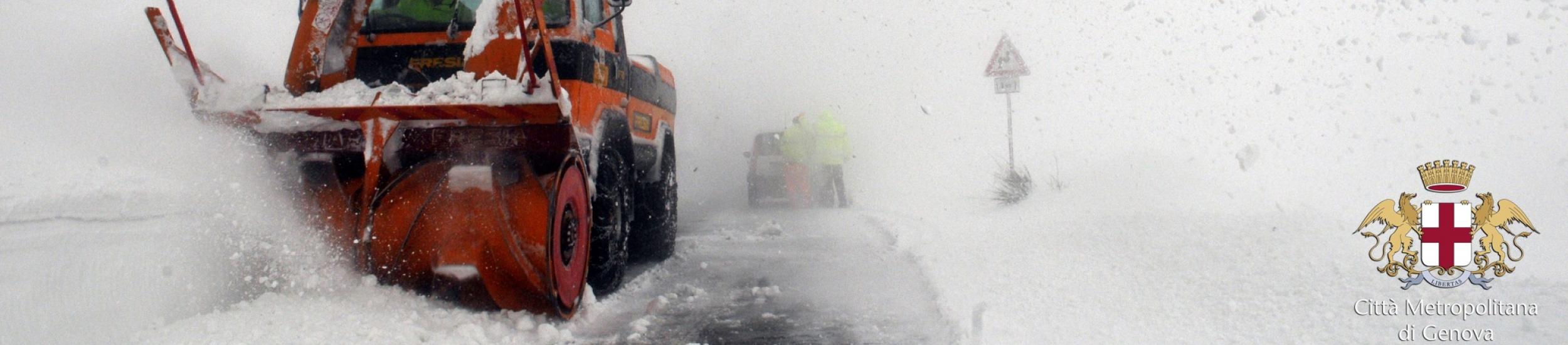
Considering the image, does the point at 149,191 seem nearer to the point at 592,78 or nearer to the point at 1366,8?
the point at 592,78

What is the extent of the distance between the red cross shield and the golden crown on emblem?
0.79 m

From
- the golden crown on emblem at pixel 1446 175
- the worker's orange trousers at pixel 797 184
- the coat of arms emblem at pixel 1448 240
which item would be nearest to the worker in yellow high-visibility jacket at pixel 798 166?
the worker's orange trousers at pixel 797 184

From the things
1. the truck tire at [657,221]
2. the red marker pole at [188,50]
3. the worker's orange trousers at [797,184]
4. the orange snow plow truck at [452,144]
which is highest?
the red marker pole at [188,50]

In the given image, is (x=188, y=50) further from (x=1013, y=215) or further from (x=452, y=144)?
(x=1013, y=215)

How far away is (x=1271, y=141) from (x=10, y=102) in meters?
8.27

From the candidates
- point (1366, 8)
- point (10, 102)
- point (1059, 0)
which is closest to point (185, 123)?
point (10, 102)

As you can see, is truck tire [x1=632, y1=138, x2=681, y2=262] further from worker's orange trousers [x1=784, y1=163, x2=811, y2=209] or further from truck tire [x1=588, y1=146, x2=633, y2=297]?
worker's orange trousers [x1=784, y1=163, x2=811, y2=209]

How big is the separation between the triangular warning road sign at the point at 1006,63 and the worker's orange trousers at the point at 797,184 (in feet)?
12.7

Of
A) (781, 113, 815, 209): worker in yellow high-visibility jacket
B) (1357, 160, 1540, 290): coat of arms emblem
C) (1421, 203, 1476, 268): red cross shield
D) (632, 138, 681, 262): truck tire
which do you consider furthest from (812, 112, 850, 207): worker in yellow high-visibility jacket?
(1421, 203, 1476, 268): red cross shield

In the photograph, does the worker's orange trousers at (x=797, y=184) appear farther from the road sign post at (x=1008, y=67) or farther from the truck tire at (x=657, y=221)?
the truck tire at (x=657, y=221)

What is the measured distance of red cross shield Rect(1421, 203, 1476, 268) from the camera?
4.07m

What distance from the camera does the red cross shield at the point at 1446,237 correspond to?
4.07 metres

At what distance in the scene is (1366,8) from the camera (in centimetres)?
871

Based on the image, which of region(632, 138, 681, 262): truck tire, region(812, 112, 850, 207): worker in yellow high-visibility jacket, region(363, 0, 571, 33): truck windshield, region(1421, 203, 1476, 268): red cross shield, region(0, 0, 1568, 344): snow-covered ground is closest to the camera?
region(0, 0, 1568, 344): snow-covered ground
